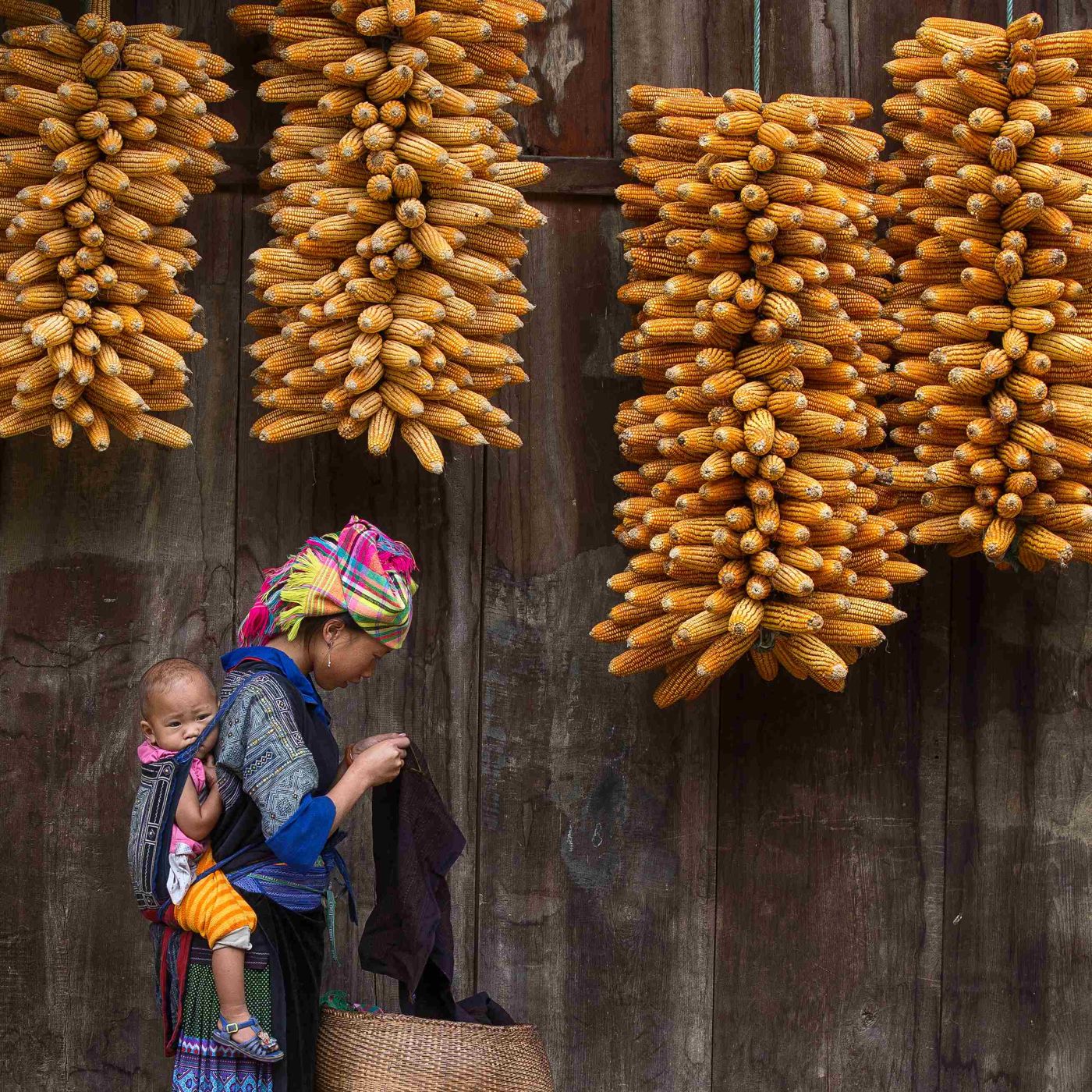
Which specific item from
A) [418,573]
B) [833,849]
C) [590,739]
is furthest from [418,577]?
[833,849]

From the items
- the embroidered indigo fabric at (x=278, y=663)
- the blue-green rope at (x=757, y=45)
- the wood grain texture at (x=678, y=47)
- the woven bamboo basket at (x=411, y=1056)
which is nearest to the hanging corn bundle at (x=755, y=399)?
the blue-green rope at (x=757, y=45)

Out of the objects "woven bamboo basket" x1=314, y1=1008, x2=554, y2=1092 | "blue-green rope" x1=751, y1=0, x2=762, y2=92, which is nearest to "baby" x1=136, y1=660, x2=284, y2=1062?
"woven bamboo basket" x1=314, y1=1008, x2=554, y2=1092

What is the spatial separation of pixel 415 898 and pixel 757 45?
1.83 m

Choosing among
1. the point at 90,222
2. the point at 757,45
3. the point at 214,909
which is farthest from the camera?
the point at 757,45

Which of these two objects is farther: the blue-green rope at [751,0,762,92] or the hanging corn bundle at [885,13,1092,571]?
the blue-green rope at [751,0,762,92]

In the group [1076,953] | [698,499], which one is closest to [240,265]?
[698,499]

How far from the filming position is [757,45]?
8.59 ft

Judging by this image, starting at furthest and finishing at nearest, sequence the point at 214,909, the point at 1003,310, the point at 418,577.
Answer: the point at 418,577 < the point at 1003,310 < the point at 214,909

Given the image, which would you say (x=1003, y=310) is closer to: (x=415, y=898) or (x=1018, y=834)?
(x=1018, y=834)

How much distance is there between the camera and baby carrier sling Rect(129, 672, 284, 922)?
6.76 ft

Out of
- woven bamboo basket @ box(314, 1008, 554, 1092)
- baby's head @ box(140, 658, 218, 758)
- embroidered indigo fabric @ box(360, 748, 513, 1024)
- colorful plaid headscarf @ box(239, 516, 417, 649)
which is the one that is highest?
colorful plaid headscarf @ box(239, 516, 417, 649)

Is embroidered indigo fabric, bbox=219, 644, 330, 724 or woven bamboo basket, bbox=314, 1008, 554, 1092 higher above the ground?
embroidered indigo fabric, bbox=219, 644, 330, 724

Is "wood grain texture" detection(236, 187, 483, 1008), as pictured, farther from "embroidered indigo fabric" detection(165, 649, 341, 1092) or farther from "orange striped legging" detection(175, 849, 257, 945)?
"orange striped legging" detection(175, 849, 257, 945)

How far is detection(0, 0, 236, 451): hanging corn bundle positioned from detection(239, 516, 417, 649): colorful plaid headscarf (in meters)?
0.45
